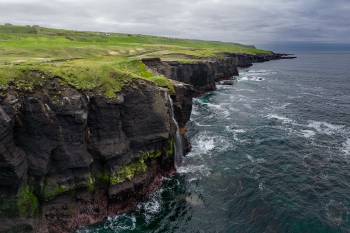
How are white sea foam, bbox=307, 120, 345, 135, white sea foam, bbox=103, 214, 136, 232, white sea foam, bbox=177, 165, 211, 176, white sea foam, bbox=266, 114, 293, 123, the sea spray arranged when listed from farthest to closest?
white sea foam, bbox=266, 114, 293, 123 → white sea foam, bbox=307, 120, 345, 135 → the sea spray → white sea foam, bbox=177, 165, 211, 176 → white sea foam, bbox=103, 214, 136, 232

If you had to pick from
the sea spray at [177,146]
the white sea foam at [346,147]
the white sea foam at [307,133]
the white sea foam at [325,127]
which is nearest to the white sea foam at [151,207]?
the sea spray at [177,146]

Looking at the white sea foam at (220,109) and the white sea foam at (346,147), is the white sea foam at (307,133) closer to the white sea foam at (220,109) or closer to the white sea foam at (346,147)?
the white sea foam at (346,147)

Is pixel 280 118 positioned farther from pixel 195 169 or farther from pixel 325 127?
pixel 195 169

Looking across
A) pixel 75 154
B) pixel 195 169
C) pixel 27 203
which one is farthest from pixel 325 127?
pixel 27 203

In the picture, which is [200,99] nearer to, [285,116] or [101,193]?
[285,116]

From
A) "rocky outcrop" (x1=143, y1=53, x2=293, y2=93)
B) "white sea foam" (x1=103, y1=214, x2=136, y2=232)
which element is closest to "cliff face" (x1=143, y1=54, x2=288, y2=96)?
"rocky outcrop" (x1=143, y1=53, x2=293, y2=93)

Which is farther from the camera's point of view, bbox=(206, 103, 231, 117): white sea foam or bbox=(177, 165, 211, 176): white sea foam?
bbox=(206, 103, 231, 117): white sea foam

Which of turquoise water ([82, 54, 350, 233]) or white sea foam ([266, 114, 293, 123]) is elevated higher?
white sea foam ([266, 114, 293, 123])

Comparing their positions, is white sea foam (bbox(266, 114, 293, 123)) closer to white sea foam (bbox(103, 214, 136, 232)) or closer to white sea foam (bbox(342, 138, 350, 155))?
white sea foam (bbox(342, 138, 350, 155))
